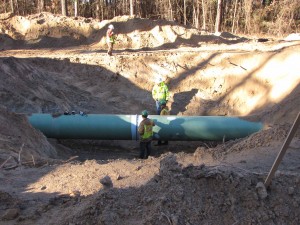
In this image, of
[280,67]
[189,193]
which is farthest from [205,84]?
[189,193]

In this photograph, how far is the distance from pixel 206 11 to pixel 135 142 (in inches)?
816

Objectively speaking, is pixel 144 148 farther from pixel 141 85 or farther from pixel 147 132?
pixel 141 85


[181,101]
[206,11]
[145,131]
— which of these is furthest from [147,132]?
[206,11]

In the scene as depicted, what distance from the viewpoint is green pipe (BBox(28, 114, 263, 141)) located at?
970cm

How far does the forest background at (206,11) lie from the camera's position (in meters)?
29.0

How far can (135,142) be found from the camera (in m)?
11.5

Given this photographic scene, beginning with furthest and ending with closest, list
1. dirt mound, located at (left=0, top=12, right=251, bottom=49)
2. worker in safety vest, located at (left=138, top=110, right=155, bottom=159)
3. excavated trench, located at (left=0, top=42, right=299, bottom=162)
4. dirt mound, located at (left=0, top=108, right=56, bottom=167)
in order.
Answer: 1. dirt mound, located at (left=0, top=12, right=251, bottom=49)
2. excavated trench, located at (left=0, top=42, right=299, bottom=162)
3. worker in safety vest, located at (left=138, top=110, right=155, bottom=159)
4. dirt mound, located at (left=0, top=108, right=56, bottom=167)

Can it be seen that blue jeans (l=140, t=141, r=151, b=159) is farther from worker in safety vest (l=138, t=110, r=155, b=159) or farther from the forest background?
the forest background

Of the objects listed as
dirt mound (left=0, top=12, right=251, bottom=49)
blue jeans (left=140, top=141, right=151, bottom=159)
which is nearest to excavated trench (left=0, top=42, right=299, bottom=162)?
blue jeans (left=140, top=141, right=151, bottom=159)

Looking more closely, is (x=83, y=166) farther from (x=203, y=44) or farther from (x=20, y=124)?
(x=203, y=44)

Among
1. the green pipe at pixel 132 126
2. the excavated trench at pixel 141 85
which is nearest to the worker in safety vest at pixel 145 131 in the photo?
the green pipe at pixel 132 126

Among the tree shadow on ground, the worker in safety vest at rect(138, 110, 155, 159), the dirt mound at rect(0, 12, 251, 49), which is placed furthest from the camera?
the dirt mound at rect(0, 12, 251, 49)

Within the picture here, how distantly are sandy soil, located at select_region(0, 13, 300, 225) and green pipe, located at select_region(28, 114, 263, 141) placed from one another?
535 mm

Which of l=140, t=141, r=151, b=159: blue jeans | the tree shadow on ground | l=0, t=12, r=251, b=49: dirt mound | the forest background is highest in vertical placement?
the forest background
